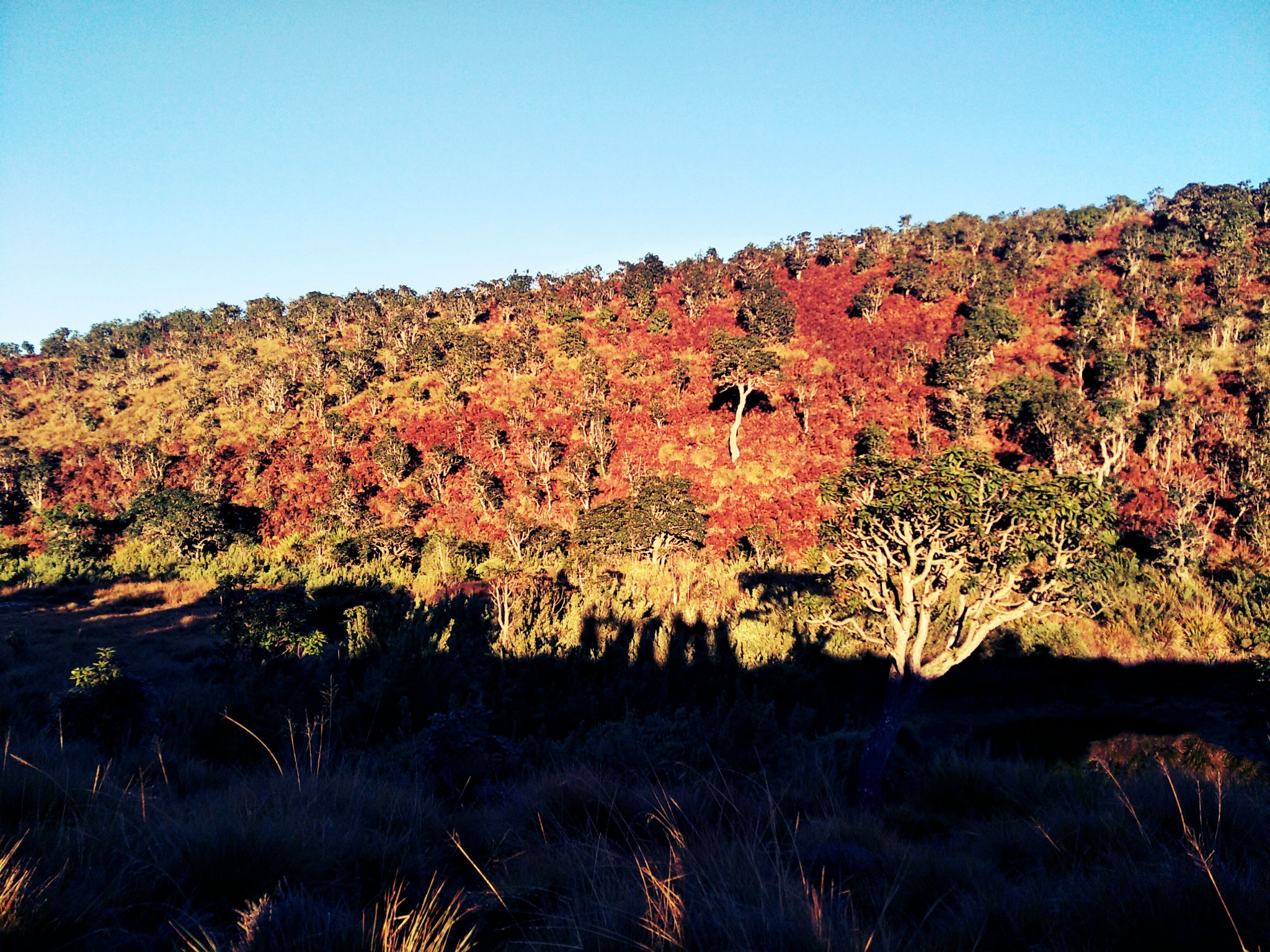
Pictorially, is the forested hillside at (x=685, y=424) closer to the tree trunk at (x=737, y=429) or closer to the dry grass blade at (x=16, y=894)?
the tree trunk at (x=737, y=429)

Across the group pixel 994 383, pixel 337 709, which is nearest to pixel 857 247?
pixel 994 383

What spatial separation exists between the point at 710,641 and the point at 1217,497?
21.5m

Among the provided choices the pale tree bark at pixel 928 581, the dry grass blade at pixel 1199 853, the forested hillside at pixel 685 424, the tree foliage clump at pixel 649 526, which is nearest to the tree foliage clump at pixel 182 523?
the forested hillside at pixel 685 424

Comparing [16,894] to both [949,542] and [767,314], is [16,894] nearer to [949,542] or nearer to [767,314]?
[949,542]

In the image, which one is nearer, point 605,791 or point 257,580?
point 605,791

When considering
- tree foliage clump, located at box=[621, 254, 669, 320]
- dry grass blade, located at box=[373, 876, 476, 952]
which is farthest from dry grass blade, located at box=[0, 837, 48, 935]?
tree foliage clump, located at box=[621, 254, 669, 320]

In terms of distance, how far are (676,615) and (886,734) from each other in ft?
36.6

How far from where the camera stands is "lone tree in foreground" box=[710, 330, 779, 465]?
3347 centimetres

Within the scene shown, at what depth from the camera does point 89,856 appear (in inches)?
116

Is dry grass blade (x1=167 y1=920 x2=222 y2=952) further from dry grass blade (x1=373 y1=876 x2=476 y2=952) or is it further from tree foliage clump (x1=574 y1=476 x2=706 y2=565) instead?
tree foliage clump (x1=574 y1=476 x2=706 y2=565)

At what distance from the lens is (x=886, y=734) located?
8992 millimetres

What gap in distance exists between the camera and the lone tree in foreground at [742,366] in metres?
33.5

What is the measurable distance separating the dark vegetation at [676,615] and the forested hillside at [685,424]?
0.95 feet

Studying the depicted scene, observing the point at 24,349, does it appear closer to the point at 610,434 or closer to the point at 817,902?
the point at 610,434
